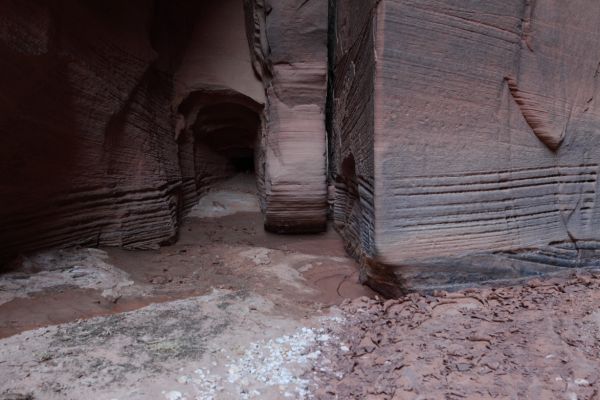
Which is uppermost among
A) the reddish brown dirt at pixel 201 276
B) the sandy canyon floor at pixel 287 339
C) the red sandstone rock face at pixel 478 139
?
the red sandstone rock face at pixel 478 139

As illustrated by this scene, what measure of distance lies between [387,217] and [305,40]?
2.77m

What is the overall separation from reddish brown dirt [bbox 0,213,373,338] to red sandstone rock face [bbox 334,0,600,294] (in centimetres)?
47

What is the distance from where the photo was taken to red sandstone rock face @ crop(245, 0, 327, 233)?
4.13m

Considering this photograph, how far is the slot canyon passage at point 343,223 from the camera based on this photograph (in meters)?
1.45

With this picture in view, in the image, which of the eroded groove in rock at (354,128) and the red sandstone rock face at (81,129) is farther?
the red sandstone rock face at (81,129)

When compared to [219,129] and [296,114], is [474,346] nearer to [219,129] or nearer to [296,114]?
[296,114]

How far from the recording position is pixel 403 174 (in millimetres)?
2080

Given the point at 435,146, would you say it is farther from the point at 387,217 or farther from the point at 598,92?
the point at 598,92

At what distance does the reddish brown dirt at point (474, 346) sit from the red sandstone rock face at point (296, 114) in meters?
2.22

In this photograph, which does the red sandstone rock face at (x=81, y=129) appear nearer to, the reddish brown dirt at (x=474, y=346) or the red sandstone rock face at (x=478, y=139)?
the red sandstone rock face at (x=478, y=139)

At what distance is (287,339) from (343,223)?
2.44 meters

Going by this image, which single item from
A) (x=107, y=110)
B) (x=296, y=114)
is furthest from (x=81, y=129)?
(x=296, y=114)

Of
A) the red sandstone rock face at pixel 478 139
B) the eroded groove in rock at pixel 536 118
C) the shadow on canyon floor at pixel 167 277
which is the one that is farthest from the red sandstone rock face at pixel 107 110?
the eroded groove in rock at pixel 536 118

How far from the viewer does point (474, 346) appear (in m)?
1.57
